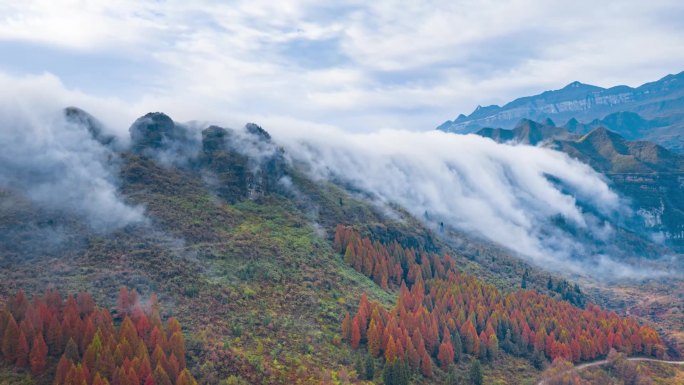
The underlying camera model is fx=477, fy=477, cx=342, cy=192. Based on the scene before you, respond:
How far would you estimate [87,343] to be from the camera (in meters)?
120

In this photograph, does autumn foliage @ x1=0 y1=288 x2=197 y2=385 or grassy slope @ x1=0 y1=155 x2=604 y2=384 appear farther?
grassy slope @ x1=0 y1=155 x2=604 y2=384

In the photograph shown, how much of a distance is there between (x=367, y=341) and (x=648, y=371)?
121935 mm

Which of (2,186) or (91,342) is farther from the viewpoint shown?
(2,186)

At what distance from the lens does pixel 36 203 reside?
630 feet

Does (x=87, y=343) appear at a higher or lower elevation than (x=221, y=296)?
higher

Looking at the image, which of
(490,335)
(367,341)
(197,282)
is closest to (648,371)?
(490,335)

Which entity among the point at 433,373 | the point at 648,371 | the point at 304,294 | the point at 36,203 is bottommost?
the point at 648,371

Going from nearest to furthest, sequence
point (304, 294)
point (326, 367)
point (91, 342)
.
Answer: point (91, 342), point (326, 367), point (304, 294)

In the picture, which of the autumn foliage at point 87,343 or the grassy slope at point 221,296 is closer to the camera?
the autumn foliage at point 87,343

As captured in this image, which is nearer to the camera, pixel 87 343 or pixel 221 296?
pixel 87 343

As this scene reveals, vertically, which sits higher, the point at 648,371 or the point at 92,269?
the point at 92,269

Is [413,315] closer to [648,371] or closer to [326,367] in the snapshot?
[326,367]

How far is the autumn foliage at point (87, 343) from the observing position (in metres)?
112

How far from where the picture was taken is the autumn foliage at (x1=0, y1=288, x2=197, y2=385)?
11169cm
